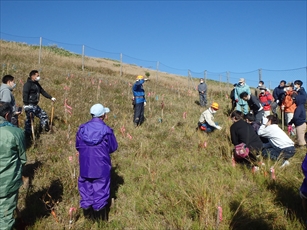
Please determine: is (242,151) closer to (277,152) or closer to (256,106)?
(277,152)

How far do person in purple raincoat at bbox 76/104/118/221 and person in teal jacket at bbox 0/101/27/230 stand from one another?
0.78 m

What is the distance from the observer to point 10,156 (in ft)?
8.48

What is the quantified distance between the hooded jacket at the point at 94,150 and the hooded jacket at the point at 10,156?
759 mm

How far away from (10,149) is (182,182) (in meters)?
2.67

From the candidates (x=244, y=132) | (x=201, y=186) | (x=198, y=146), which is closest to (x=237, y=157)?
(x=244, y=132)

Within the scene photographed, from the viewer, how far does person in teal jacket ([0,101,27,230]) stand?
2.54 meters

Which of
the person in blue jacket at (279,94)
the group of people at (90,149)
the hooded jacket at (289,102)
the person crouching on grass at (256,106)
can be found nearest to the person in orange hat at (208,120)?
the person crouching on grass at (256,106)

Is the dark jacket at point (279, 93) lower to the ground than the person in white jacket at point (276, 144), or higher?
higher

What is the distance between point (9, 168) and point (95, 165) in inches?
38.9

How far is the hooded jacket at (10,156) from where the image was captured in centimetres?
253

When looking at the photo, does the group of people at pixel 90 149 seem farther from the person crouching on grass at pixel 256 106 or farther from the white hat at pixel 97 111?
the person crouching on grass at pixel 256 106

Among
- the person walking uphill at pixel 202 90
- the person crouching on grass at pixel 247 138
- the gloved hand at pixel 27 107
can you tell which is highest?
the person walking uphill at pixel 202 90

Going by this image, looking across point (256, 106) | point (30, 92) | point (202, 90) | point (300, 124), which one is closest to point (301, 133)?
point (300, 124)

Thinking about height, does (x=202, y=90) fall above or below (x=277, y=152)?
above
